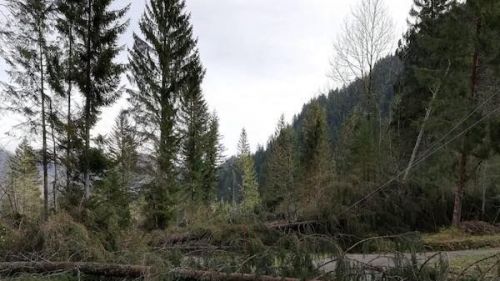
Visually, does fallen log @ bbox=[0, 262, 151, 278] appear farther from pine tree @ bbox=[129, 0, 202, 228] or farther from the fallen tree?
pine tree @ bbox=[129, 0, 202, 228]

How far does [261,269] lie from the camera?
13.0ft

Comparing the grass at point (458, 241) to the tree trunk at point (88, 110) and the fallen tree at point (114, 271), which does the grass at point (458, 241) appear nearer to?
the fallen tree at point (114, 271)

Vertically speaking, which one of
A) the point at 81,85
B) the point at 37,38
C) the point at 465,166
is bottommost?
the point at 465,166

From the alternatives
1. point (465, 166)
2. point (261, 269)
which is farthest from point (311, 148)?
point (261, 269)

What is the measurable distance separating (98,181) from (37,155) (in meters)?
2.71

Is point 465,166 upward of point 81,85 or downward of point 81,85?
downward

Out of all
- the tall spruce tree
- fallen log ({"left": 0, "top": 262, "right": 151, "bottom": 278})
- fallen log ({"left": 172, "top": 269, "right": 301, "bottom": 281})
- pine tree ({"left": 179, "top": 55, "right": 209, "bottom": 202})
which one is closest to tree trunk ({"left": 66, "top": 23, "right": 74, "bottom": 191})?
pine tree ({"left": 179, "top": 55, "right": 209, "bottom": 202})

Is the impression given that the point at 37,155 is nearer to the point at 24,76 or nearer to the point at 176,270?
the point at 24,76

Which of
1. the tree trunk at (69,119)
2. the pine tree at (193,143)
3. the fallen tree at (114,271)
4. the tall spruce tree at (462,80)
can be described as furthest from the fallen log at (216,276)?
the pine tree at (193,143)

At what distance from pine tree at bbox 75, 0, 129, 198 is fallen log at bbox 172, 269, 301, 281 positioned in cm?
1417

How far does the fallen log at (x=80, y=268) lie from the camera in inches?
175

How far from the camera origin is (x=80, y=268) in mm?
4746

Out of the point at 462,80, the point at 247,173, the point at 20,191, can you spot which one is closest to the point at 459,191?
the point at 462,80

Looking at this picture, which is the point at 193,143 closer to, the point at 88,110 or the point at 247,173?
the point at 88,110
